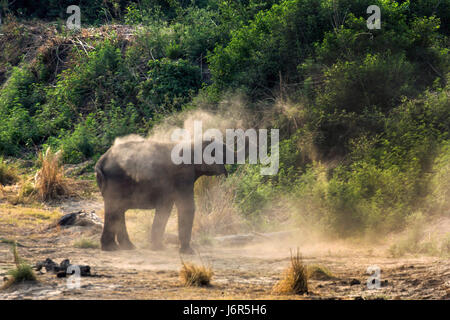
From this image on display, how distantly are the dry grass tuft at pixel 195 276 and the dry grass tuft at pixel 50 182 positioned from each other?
844 cm

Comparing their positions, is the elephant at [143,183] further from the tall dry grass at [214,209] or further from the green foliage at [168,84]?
the green foliage at [168,84]

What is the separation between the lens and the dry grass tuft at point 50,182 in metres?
15.4

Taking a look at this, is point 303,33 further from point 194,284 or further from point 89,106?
point 194,284

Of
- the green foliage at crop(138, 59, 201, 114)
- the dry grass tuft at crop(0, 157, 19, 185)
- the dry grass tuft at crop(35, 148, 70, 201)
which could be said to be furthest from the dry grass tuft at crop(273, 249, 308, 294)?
the green foliage at crop(138, 59, 201, 114)

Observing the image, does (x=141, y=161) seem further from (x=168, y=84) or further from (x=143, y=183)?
(x=168, y=84)

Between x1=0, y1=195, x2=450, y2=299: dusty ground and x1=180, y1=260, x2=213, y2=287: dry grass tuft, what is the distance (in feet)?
0.35

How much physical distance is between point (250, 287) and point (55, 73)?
18530 millimetres

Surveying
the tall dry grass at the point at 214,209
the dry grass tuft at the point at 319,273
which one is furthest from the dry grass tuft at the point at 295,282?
the tall dry grass at the point at 214,209

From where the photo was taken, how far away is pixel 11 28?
1081 inches

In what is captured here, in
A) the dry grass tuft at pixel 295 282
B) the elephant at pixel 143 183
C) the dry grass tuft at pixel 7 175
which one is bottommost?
the dry grass tuft at pixel 295 282

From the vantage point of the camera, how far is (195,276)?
759cm

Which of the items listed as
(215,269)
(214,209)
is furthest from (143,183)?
(214,209)

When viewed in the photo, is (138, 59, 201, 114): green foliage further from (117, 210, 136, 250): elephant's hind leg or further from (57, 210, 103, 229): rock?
(117, 210, 136, 250): elephant's hind leg

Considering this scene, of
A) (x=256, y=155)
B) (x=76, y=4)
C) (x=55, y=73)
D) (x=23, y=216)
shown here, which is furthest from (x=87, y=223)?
(x=76, y=4)
